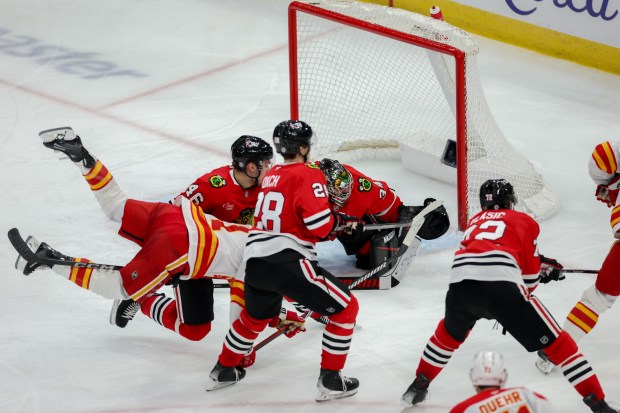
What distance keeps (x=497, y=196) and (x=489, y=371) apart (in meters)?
1.18

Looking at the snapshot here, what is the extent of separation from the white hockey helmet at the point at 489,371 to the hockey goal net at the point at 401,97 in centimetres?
255

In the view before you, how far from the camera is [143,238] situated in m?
4.72

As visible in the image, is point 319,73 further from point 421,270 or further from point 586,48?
point 586,48

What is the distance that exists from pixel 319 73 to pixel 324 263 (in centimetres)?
147

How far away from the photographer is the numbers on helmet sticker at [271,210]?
4375 millimetres

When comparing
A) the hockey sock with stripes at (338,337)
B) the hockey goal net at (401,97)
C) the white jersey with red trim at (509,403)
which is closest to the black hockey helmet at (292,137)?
the hockey sock with stripes at (338,337)

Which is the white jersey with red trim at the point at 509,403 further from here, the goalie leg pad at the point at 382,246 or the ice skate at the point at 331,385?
the goalie leg pad at the point at 382,246

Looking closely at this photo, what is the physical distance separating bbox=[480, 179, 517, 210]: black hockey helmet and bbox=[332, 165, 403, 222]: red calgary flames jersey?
0.93 m

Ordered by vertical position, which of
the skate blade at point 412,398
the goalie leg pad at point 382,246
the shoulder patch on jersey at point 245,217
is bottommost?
the skate blade at point 412,398

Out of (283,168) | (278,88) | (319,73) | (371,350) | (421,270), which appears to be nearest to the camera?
(283,168)

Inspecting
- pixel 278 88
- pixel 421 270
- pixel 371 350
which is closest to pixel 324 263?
pixel 421 270

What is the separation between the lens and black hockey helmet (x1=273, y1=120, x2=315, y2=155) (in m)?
4.53

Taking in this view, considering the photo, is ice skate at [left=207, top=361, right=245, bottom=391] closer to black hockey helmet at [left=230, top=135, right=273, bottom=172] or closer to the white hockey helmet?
black hockey helmet at [left=230, top=135, right=273, bottom=172]

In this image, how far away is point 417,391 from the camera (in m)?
4.38
